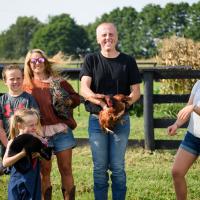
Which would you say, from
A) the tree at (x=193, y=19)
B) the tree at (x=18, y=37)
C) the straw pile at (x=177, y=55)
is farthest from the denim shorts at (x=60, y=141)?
the tree at (x=18, y=37)

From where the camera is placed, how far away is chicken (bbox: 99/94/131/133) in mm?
4816

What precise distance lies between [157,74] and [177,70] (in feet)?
0.96

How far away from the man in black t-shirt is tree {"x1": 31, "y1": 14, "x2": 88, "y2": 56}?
94.9 metres

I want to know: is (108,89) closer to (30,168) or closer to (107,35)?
(107,35)

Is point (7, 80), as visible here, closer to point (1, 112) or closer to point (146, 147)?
point (1, 112)

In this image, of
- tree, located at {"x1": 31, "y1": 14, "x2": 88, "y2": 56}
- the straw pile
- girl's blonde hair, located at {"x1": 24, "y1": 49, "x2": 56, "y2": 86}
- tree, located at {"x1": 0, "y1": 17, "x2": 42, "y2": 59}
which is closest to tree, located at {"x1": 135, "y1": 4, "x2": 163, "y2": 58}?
tree, located at {"x1": 31, "y1": 14, "x2": 88, "y2": 56}

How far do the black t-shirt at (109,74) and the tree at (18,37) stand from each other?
106445 mm

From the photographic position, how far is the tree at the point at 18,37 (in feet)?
367

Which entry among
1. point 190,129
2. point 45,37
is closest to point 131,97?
point 190,129

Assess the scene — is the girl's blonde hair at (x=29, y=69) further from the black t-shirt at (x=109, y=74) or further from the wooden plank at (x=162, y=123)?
the wooden plank at (x=162, y=123)

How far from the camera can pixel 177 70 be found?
307 inches

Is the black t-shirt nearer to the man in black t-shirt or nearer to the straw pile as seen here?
the man in black t-shirt

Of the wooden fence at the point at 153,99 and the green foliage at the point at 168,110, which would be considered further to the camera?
the green foliage at the point at 168,110

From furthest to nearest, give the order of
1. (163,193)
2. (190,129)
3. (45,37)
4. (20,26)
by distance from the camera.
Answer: (20,26) → (45,37) → (163,193) → (190,129)
